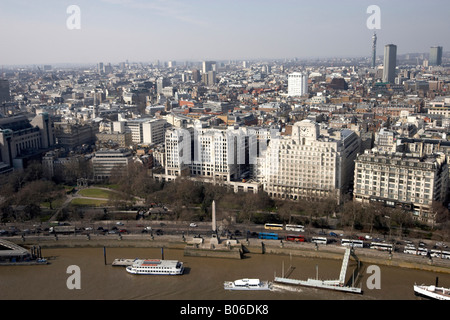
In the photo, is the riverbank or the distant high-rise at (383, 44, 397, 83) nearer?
the riverbank

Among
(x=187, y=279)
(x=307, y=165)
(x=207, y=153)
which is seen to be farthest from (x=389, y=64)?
(x=187, y=279)

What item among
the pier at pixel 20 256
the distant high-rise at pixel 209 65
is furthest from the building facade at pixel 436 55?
the pier at pixel 20 256

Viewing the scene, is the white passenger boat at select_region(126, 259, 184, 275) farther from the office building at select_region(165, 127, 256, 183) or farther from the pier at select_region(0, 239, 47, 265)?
the office building at select_region(165, 127, 256, 183)

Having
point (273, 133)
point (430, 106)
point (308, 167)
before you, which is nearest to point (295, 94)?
point (430, 106)

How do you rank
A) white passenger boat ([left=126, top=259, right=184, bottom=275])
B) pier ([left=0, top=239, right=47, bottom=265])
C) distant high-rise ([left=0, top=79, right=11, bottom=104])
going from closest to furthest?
white passenger boat ([left=126, top=259, right=184, bottom=275])
pier ([left=0, top=239, right=47, bottom=265])
distant high-rise ([left=0, top=79, right=11, bottom=104])

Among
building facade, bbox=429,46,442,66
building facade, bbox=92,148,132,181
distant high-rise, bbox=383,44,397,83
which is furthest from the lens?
building facade, bbox=429,46,442,66

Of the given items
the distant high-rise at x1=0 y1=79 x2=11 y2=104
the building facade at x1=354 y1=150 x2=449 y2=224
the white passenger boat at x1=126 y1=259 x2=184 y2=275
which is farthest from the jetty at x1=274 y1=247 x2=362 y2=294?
the distant high-rise at x1=0 y1=79 x2=11 y2=104

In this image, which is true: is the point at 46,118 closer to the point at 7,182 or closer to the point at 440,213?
the point at 7,182
